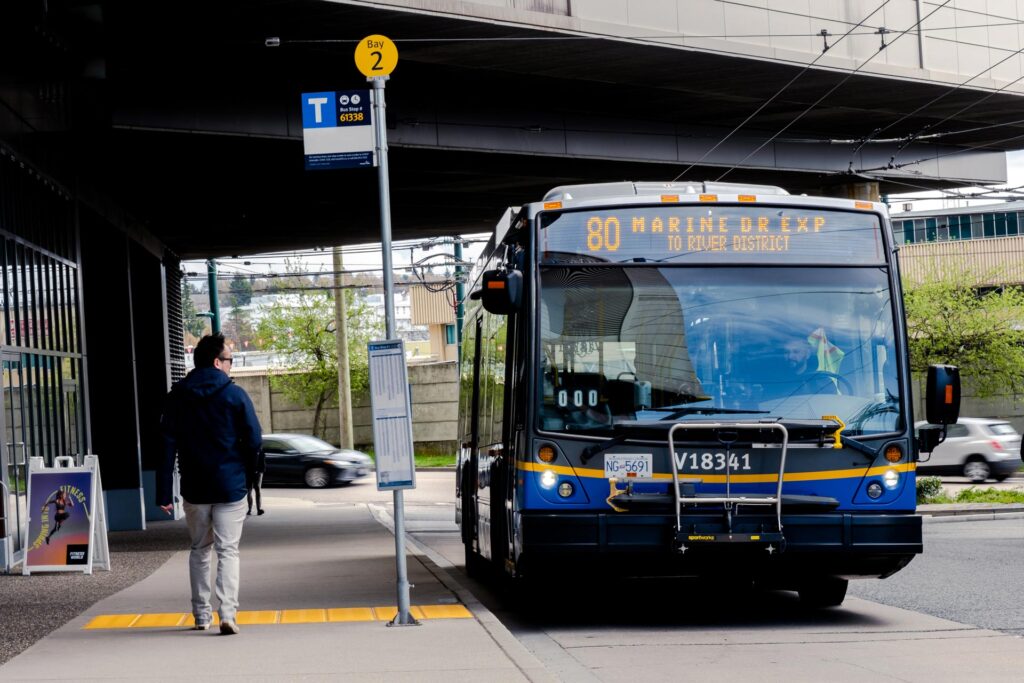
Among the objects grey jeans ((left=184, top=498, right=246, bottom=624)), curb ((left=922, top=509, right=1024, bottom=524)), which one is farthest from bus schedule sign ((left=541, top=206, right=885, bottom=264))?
curb ((left=922, top=509, right=1024, bottom=524))

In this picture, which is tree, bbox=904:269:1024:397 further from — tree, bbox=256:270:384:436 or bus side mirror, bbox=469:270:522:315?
bus side mirror, bbox=469:270:522:315

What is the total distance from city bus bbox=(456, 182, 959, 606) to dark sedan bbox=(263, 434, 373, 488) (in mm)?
26917

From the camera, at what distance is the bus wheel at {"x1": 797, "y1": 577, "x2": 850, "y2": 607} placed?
11.1 meters

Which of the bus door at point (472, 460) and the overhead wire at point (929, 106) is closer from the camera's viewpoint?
the bus door at point (472, 460)

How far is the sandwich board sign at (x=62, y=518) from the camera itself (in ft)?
47.4

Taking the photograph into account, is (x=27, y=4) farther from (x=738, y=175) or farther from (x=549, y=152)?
(x=738, y=175)

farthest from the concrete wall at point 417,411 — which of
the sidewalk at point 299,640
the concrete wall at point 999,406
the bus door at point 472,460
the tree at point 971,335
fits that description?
the sidewalk at point 299,640

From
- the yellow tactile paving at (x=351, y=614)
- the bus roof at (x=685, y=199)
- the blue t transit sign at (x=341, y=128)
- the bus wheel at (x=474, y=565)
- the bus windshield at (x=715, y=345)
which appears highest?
the blue t transit sign at (x=341, y=128)

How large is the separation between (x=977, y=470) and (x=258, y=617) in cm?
Answer: 2379

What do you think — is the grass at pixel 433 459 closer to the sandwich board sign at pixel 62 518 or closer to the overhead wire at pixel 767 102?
the overhead wire at pixel 767 102

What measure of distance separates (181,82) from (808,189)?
43.4 feet

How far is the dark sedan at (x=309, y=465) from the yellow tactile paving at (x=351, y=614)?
26.7 m

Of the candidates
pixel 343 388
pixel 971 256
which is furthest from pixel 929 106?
pixel 971 256

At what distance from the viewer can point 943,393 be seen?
10.0 m
